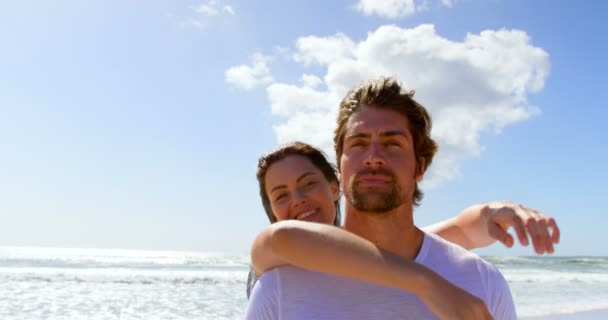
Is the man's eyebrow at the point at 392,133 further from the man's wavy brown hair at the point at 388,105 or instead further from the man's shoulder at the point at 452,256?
the man's shoulder at the point at 452,256

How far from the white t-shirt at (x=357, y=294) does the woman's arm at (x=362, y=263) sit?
0.09m

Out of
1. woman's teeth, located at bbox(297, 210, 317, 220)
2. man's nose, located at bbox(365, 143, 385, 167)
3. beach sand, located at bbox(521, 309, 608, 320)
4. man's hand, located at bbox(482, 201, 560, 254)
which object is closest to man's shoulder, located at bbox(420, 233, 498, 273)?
man's hand, located at bbox(482, 201, 560, 254)

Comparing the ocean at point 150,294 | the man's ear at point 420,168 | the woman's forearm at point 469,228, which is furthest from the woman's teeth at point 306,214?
the ocean at point 150,294

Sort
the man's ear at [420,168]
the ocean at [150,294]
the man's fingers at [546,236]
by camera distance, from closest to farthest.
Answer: the man's fingers at [546,236]
the man's ear at [420,168]
the ocean at [150,294]

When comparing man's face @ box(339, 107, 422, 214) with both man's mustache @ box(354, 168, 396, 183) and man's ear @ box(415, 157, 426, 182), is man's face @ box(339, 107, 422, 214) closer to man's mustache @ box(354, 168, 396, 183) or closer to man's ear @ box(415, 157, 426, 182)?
man's mustache @ box(354, 168, 396, 183)

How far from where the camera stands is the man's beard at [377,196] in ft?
6.80

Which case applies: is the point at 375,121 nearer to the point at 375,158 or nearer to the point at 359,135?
the point at 359,135

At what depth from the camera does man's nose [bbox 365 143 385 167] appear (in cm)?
205

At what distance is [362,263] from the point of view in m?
1.77

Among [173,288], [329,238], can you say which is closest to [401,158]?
[329,238]

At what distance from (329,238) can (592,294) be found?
58.9ft

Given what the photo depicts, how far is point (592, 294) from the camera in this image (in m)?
17.0

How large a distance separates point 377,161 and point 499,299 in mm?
664

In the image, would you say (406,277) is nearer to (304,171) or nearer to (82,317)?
(304,171)
